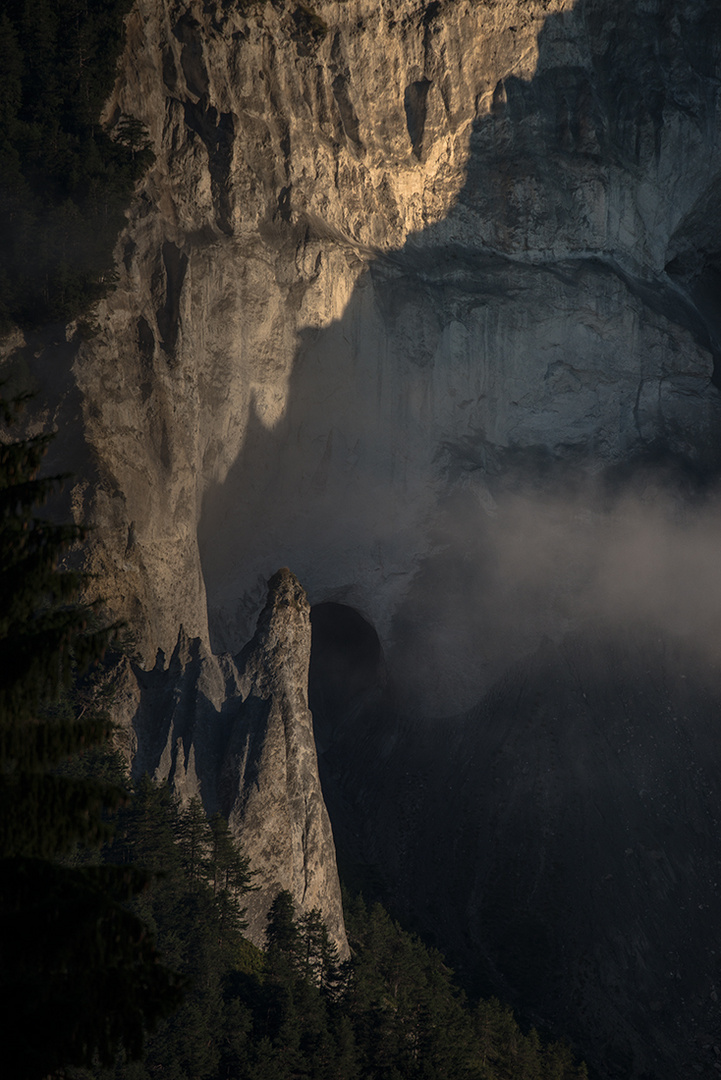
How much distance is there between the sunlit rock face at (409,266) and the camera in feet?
134

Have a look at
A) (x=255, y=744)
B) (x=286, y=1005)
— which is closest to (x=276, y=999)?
(x=286, y=1005)

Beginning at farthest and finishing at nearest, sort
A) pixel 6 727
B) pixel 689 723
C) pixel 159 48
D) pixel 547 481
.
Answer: pixel 547 481, pixel 689 723, pixel 159 48, pixel 6 727

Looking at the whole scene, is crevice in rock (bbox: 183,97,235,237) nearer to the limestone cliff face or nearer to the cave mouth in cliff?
the limestone cliff face

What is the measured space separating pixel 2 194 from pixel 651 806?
3724cm

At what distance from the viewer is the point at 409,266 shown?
48469 mm

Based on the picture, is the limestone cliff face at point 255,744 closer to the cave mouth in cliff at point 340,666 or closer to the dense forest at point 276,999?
the dense forest at point 276,999

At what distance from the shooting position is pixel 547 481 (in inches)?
2010

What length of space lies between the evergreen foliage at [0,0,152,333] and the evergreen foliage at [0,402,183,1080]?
27.5 meters

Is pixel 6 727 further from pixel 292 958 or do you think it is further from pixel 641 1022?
pixel 641 1022

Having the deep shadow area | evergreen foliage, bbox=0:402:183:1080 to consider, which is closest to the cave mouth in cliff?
the deep shadow area

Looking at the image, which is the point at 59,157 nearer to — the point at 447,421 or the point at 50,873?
the point at 447,421

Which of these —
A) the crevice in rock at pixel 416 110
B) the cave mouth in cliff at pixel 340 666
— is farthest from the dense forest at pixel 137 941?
the crevice in rock at pixel 416 110

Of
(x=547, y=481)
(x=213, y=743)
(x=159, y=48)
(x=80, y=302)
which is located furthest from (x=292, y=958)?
(x=159, y=48)

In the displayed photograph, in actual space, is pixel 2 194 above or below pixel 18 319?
above
